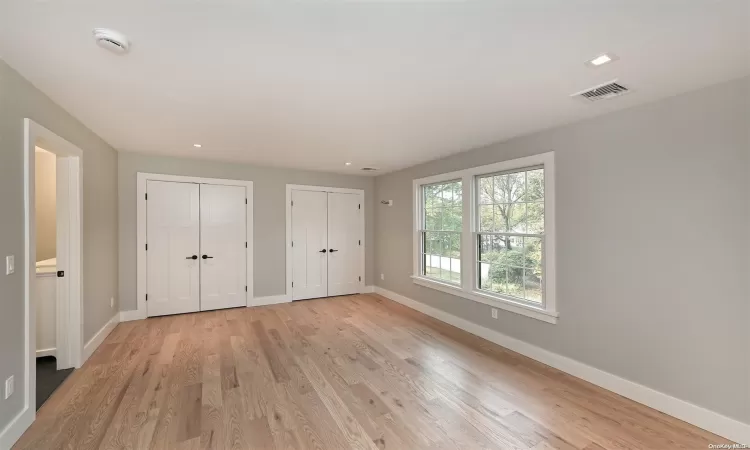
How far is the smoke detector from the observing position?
5.10ft

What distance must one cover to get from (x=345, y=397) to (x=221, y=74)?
2.55 m

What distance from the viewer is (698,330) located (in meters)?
2.20

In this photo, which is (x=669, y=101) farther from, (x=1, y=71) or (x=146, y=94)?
(x=1, y=71)

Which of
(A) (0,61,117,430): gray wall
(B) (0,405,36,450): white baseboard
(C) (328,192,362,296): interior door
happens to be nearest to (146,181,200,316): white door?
(A) (0,61,117,430): gray wall

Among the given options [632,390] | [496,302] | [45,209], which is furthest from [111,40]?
[632,390]

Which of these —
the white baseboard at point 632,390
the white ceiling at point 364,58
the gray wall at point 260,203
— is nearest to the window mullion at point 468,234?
the white baseboard at point 632,390

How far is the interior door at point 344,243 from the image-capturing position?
5.92 meters

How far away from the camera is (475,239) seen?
→ 13.2 ft

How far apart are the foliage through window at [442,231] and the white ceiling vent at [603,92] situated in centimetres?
204

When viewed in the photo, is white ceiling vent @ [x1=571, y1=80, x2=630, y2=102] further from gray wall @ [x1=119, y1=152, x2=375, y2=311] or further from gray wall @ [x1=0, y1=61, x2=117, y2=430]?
gray wall @ [x1=119, y1=152, x2=375, y2=311]

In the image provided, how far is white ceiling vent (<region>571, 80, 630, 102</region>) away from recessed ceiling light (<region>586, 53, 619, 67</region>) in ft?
1.14

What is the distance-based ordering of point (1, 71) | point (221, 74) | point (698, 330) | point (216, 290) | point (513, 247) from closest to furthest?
1. point (1, 71)
2. point (221, 74)
3. point (698, 330)
4. point (513, 247)
5. point (216, 290)

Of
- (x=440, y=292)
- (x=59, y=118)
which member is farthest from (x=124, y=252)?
(x=440, y=292)

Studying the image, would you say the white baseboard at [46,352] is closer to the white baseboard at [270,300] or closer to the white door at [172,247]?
the white door at [172,247]
